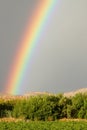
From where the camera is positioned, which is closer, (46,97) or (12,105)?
(46,97)

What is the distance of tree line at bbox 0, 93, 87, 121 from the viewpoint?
2772 cm

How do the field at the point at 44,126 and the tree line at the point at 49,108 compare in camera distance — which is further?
the tree line at the point at 49,108

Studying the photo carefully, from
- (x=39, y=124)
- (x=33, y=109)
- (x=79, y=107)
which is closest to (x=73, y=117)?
(x=79, y=107)

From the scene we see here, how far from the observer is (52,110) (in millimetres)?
27969

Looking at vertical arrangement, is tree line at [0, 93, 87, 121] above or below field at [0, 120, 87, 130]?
above

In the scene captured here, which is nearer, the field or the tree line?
the field

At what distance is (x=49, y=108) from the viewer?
91.3 feet

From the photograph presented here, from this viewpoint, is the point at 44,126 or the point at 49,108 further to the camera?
the point at 49,108

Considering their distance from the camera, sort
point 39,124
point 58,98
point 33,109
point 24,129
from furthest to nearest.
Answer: point 58,98 < point 33,109 < point 39,124 < point 24,129

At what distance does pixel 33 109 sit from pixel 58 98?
97.5 inches

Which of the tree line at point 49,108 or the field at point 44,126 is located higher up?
the tree line at point 49,108

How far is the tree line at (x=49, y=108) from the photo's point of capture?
2772 cm

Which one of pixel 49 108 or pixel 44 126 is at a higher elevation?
pixel 49 108

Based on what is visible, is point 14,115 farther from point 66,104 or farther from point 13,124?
point 13,124
